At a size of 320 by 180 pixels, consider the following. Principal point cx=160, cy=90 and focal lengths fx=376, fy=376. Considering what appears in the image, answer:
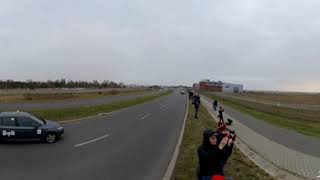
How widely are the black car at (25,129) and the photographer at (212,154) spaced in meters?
10.2

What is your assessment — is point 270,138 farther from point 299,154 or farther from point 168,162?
point 168,162

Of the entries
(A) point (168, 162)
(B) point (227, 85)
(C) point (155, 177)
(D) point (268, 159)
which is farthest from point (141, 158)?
(B) point (227, 85)

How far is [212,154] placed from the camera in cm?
580

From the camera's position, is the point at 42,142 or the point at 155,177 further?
the point at 42,142

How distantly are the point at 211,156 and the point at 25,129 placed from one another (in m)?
10.9

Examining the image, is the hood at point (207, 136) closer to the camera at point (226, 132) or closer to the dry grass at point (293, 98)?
the camera at point (226, 132)

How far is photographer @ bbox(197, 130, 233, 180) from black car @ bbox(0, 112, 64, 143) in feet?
33.6

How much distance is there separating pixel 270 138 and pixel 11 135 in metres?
11.0

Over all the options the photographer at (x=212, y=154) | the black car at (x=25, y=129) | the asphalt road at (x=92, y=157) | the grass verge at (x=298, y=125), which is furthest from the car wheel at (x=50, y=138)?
the grass verge at (x=298, y=125)

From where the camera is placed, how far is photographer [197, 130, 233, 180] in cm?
577

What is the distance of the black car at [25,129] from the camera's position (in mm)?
14609

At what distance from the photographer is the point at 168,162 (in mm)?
10703

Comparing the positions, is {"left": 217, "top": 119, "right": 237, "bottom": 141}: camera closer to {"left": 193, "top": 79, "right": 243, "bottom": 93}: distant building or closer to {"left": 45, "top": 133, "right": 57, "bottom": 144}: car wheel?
{"left": 45, "top": 133, "right": 57, "bottom": 144}: car wheel

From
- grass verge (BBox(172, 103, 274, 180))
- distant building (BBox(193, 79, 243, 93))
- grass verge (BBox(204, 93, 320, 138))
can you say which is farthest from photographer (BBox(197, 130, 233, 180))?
distant building (BBox(193, 79, 243, 93))
